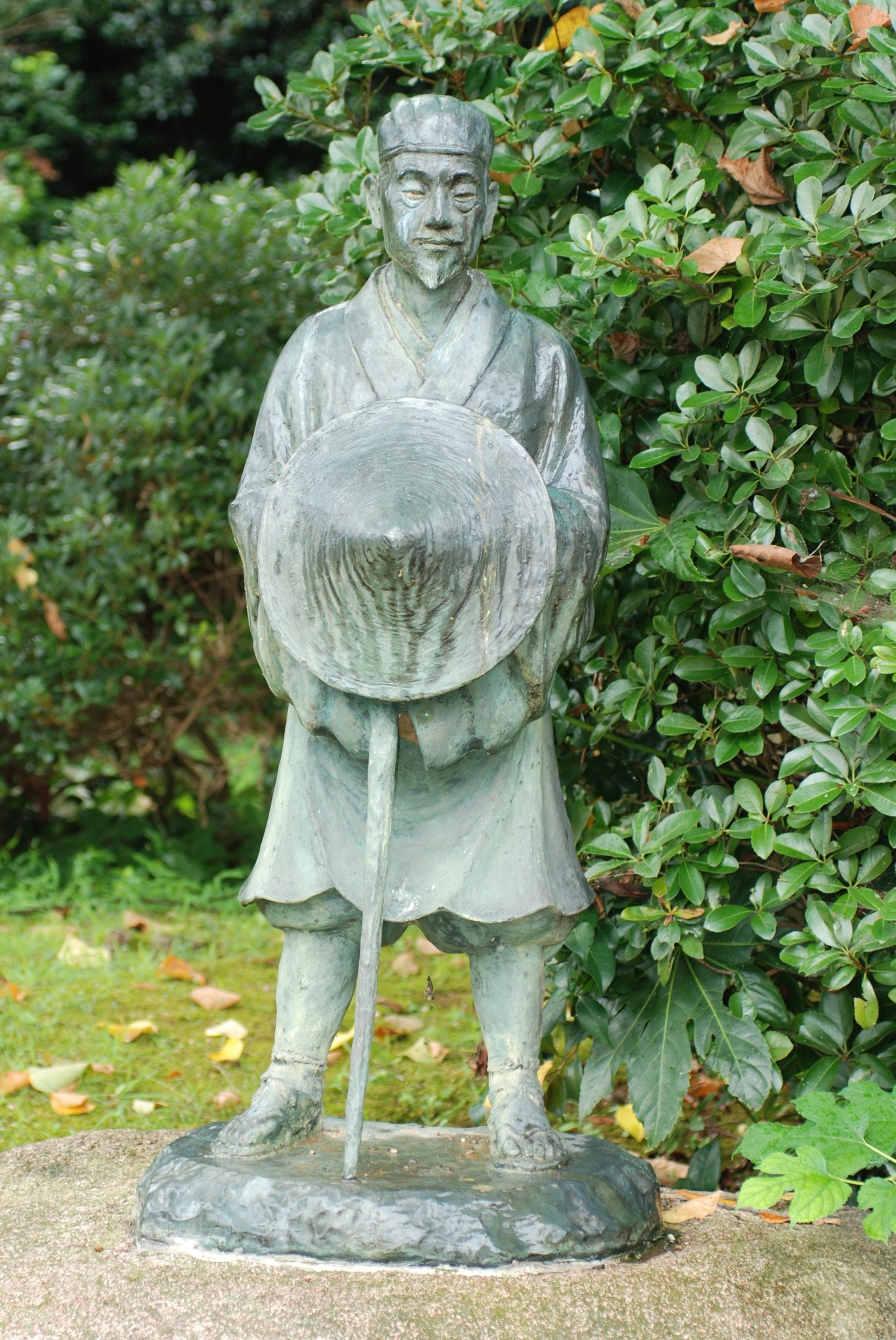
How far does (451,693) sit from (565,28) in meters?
1.75

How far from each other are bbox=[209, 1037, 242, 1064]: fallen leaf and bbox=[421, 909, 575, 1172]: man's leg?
4.55 ft

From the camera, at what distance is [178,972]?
4.50 metres

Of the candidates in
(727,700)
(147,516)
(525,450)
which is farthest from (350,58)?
(147,516)

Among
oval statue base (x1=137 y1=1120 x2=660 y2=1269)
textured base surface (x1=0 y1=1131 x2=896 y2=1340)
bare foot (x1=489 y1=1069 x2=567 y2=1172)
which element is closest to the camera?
textured base surface (x1=0 y1=1131 x2=896 y2=1340)

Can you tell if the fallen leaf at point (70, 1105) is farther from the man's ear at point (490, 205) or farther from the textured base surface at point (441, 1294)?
the man's ear at point (490, 205)

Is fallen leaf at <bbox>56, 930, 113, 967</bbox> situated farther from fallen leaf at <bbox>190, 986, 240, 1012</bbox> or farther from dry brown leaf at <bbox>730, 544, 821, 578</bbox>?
dry brown leaf at <bbox>730, 544, 821, 578</bbox>

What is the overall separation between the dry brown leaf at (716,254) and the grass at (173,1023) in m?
2.10

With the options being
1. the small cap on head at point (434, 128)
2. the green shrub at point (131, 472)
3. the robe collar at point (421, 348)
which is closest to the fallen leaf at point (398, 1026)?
the green shrub at point (131, 472)

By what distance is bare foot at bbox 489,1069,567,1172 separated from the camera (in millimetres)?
2600

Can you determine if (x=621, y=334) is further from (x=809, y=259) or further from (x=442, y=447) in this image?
(x=442, y=447)

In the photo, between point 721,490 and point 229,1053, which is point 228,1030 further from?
point 721,490

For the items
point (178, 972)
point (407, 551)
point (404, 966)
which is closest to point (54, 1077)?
point (178, 972)

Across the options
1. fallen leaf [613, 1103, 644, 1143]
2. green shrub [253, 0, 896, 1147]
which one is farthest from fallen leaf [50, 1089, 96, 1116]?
fallen leaf [613, 1103, 644, 1143]

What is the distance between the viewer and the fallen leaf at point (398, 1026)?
166 inches
